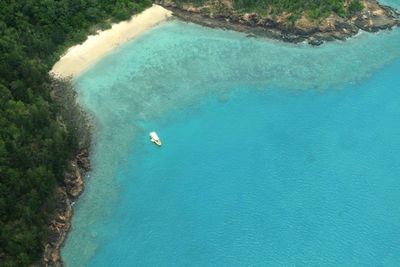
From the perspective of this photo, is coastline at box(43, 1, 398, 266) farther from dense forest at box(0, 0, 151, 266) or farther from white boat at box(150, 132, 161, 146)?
white boat at box(150, 132, 161, 146)

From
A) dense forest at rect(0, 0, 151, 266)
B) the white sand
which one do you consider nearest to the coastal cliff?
the white sand

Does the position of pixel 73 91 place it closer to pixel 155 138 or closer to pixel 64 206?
pixel 155 138

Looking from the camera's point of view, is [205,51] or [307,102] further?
[205,51]

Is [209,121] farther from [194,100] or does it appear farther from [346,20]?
[346,20]

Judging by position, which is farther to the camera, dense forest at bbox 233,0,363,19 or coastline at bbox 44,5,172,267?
dense forest at bbox 233,0,363,19

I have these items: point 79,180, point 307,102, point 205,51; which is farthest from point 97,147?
point 307,102

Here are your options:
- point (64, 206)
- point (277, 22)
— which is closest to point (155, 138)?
point (64, 206)

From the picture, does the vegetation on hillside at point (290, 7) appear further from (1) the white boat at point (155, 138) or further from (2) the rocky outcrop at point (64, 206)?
(2) the rocky outcrop at point (64, 206)
